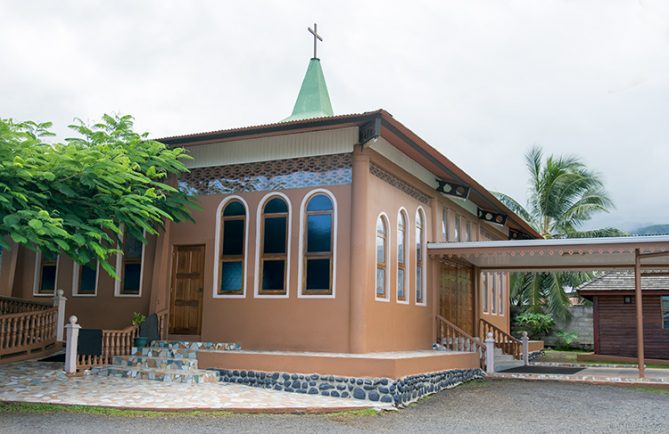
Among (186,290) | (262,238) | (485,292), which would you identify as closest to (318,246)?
(262,238)

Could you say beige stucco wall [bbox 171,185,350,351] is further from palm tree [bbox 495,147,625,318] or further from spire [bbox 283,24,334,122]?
palm tree [bbox 495,147,625,318]

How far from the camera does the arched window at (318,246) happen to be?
1221 cm

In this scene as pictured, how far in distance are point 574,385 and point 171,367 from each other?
24.7 feet

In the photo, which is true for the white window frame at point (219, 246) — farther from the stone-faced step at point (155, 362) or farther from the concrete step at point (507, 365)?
the concrete step at point (507, 365)

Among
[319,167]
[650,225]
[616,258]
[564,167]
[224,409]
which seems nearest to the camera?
[224,409]

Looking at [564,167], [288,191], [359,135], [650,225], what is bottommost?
[288,191]

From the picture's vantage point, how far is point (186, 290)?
13484 millimetres

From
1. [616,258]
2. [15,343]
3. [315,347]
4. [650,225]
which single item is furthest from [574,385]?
[650,225]

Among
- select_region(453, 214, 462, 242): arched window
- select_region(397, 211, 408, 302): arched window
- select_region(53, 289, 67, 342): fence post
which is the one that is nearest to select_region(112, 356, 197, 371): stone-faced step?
select_region(53, 289, 67, 342): fence post

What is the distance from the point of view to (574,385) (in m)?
13.3

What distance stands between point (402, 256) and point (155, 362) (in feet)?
16.9

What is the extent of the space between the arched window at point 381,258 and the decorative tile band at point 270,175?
1.26 metres

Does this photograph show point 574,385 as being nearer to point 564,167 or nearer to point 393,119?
point 393,119

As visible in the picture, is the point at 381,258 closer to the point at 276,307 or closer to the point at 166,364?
the point at 276,307
